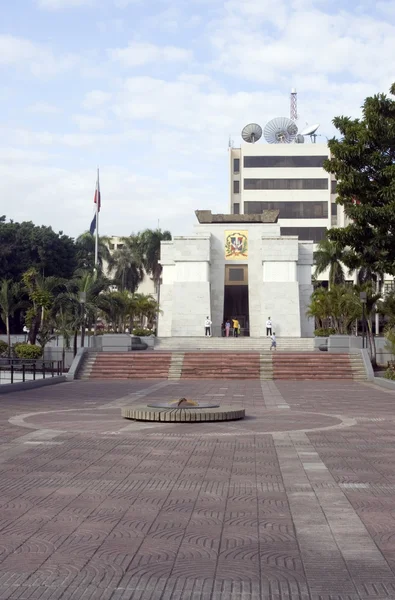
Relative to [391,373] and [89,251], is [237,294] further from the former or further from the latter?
[391,373]

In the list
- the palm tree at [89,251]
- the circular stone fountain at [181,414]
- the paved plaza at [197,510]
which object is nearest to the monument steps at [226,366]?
the circular stone fountain at [181,414]

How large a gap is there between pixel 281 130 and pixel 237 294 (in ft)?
114

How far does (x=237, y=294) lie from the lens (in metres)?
64.9

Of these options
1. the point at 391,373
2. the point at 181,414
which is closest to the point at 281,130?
the point at 391,373

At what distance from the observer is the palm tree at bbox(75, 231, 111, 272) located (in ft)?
231

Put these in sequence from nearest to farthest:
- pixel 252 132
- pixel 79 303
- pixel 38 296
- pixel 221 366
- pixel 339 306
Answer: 1. pixel 221 366
2. pixel 38 296
3. pixel 79 303
4. pixel 339 306
5. pixel 252 132

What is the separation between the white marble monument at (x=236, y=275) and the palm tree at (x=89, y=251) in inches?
477

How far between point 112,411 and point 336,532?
11.5 meters

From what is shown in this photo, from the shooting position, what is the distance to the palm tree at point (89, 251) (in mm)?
70375

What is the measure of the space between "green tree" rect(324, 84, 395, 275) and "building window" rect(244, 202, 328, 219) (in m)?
61.3

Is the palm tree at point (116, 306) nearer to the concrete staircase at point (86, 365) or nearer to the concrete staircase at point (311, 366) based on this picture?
the concrete staircase at point (86, 365)

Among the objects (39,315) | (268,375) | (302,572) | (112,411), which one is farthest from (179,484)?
(39,315)

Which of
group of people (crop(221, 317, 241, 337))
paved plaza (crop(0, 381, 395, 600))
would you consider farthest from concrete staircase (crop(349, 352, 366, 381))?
paved plaza (crop(0, 381, 395, 600))

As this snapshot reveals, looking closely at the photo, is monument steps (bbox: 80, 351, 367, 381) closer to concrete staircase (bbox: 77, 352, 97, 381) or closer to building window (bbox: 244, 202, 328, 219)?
concrete staircase (bbox: 77, 352, 97, 381)
